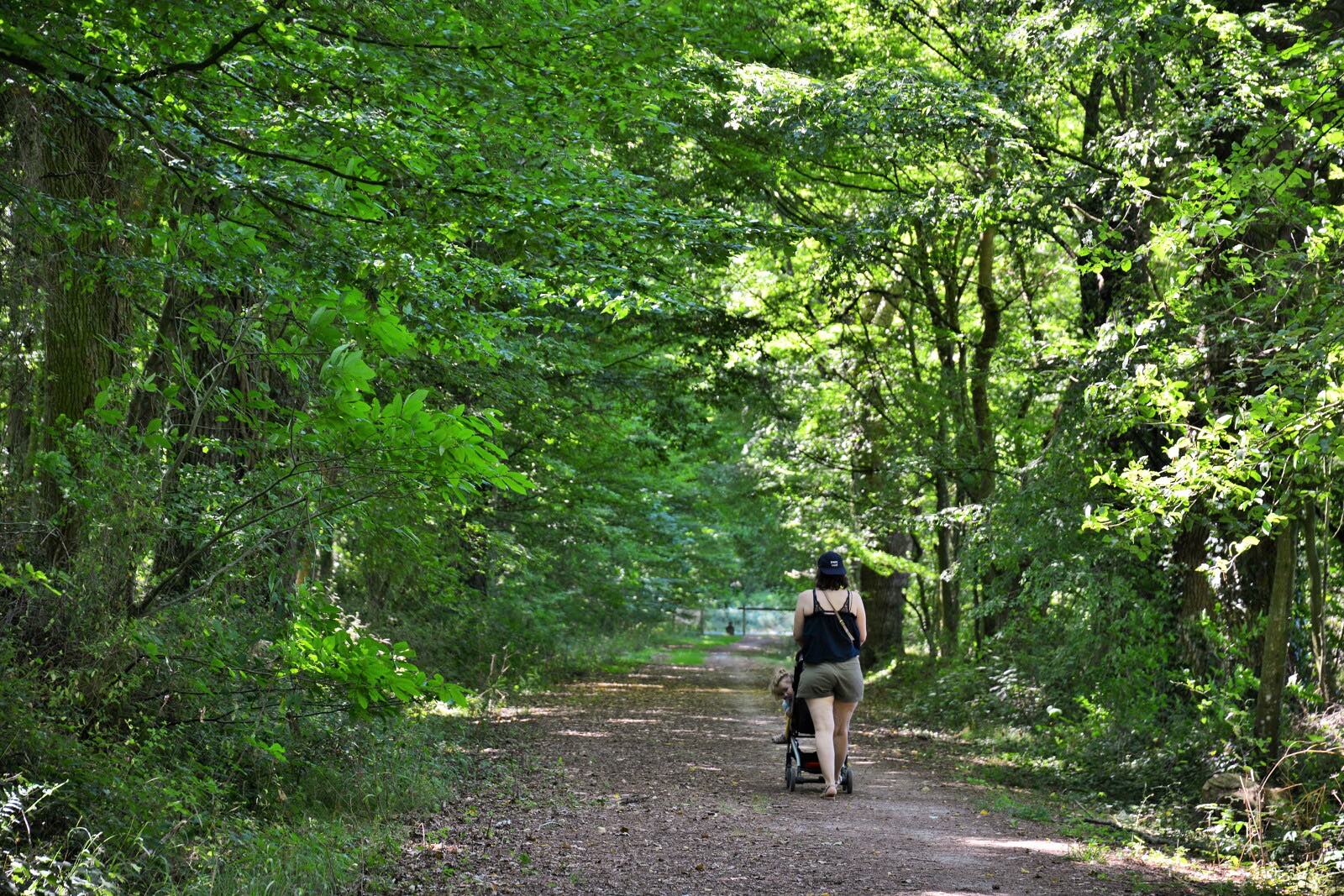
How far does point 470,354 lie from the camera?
24.8 ft

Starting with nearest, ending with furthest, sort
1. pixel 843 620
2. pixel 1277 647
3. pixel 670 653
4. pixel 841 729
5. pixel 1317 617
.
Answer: pixel 1277 647, pixel 1317 617, pixel 843 620, pixel 841 729, pixel 670 653

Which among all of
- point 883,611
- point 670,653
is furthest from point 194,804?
point 670,653

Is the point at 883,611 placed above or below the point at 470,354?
below

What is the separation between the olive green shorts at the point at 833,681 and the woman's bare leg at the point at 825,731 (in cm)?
6

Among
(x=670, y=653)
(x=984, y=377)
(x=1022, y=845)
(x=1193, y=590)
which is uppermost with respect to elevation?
(x=984, y=377)

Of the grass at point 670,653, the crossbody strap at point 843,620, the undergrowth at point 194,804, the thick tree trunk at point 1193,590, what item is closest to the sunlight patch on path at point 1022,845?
the crossbody strap at point 843,620

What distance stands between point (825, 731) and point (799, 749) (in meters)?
0.61

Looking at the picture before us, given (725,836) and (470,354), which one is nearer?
(725,836)

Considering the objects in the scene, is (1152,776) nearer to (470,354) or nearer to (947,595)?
(470,354)

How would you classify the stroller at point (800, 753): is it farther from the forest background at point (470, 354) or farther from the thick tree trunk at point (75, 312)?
the thick tree trunk at point (75, 312)

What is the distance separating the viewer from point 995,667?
→ 49.6ft

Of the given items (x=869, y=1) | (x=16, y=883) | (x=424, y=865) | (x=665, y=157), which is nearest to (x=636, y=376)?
(x=665, y=157)

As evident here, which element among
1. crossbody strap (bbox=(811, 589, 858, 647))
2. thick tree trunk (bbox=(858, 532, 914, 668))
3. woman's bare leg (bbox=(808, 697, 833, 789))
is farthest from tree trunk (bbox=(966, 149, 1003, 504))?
woman's bare leg (bbox=(808, 697, 833, 789))

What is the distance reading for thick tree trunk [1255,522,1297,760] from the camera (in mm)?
7871
